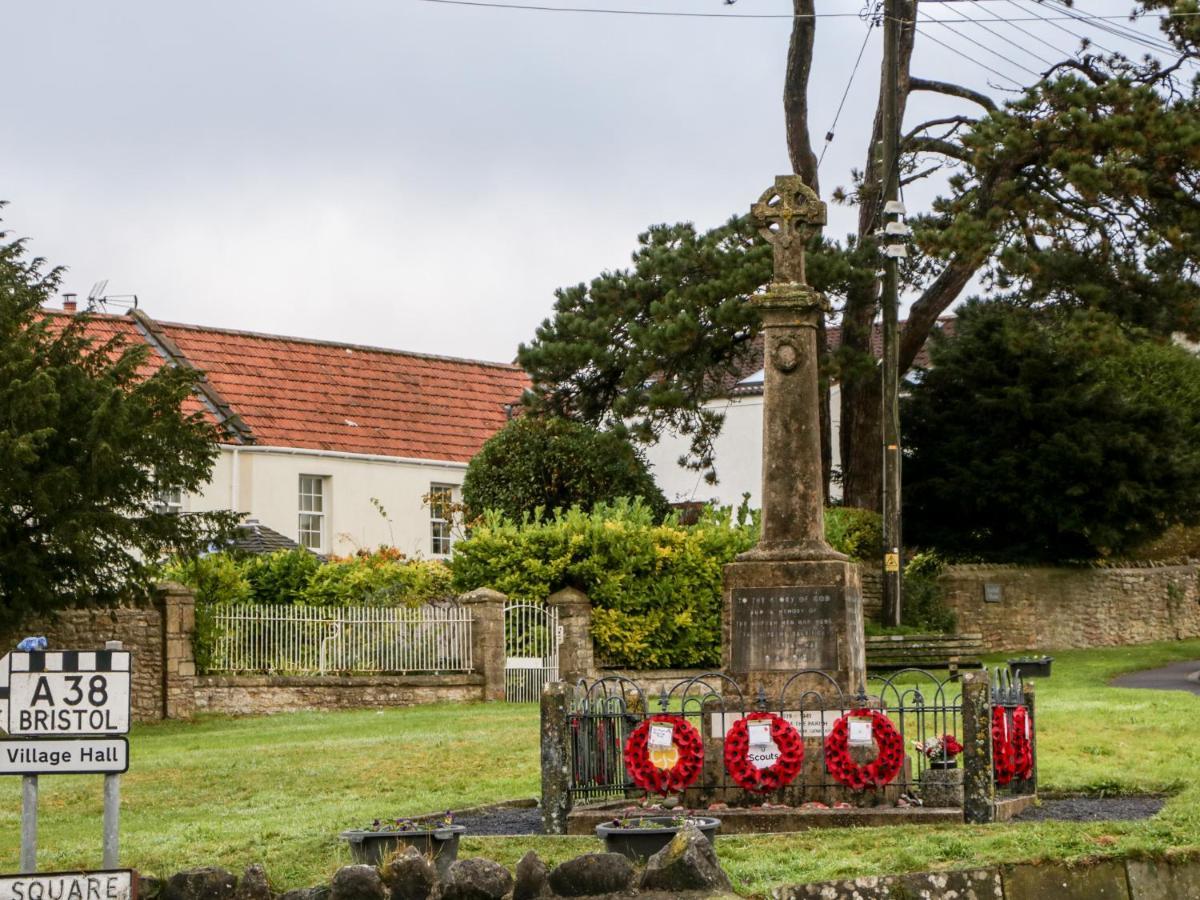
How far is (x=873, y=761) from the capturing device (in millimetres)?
14195

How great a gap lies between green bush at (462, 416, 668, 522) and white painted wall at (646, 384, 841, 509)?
12.7 metres

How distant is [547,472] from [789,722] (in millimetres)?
21042

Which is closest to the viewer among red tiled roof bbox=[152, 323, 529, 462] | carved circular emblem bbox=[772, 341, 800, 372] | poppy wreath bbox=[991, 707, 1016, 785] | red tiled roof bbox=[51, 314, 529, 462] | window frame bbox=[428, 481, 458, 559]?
poppy wreath bbox=[991, 707, 1016, 785]

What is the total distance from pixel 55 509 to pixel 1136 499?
21.7 metres

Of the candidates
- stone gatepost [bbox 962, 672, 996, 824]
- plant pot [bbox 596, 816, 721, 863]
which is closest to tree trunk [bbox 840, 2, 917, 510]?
stone gatepost [bbox 962, 672, 996, 824]

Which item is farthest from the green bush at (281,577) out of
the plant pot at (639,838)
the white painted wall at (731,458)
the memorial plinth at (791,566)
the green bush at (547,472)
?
the plant pot at (639,838)

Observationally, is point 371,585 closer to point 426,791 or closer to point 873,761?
point 426,791

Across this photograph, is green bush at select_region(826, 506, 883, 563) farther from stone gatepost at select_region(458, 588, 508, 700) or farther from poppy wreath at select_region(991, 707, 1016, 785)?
poppy wreath at select_region(991, 707, 1016, 785)

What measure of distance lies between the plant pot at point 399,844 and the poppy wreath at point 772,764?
9.75ft

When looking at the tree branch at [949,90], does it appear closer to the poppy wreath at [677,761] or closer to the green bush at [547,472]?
the green bush at [547,472]

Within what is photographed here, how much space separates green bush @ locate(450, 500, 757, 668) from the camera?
3039 centimetres

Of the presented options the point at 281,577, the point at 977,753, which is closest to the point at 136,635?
the point at 281,577

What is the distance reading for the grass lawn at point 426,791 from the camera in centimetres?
1182

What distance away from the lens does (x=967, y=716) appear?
13.5 m
